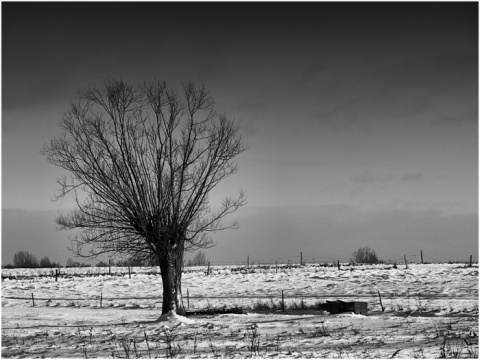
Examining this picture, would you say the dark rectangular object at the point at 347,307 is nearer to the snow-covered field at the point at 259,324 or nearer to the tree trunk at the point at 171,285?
the snow-covered field at the point at 259,324

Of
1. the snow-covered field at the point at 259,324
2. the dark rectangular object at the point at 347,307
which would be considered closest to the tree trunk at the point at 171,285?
the snow-covered field at the point at 259,324

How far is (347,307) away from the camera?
20.4 metres

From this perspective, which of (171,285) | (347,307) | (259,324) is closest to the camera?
(259,324)

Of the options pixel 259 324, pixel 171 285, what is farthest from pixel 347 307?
pixel 171 285

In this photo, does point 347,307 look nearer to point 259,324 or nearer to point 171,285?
point 259,324

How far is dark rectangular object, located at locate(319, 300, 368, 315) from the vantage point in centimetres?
2014

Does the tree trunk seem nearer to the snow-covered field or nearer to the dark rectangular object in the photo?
the snow-covered field

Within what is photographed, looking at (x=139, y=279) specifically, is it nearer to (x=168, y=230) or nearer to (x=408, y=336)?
(x=168, y=230)

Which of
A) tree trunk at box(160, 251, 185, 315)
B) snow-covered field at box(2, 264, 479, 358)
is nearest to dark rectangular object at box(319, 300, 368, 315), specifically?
snow-covered field at box(2, 264, 479, 358)

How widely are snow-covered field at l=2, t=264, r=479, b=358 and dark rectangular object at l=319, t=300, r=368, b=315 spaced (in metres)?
0.48

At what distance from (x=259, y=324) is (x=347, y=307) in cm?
418

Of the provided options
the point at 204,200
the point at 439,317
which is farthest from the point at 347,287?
the point at 204,200

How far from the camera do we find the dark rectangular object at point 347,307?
66.1 feet

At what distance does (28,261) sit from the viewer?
→ 11338cm
